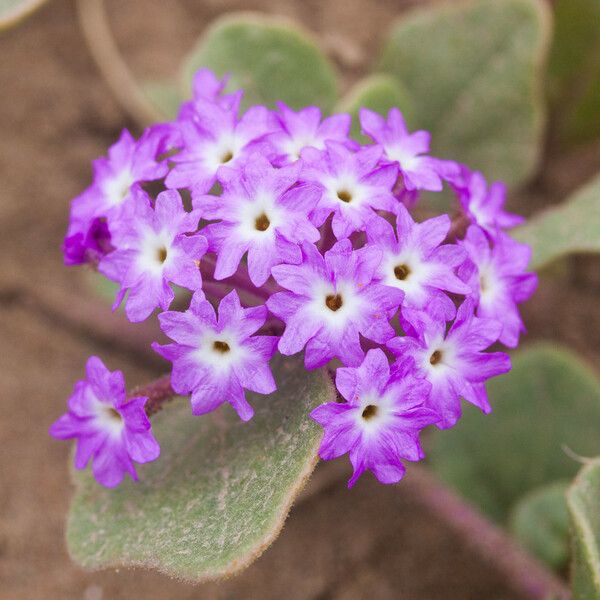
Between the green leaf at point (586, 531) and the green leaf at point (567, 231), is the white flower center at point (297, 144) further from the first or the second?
the green leaf at point (586, 531)

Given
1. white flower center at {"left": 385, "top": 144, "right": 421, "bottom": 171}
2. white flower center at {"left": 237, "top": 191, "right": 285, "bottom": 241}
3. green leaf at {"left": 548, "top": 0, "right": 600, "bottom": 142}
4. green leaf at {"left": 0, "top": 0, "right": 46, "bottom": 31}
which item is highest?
green leaf at {"left": 0, "top": 0, "right": 46, "bottom": 31}

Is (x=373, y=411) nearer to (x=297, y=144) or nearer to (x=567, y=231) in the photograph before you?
(x=297, y=144)

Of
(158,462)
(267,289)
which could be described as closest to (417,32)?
(267,289)

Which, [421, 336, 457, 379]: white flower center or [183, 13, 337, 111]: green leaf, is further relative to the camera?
[183, 13, 337, 111]: green leaf

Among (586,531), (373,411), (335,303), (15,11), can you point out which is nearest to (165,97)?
(15,11)

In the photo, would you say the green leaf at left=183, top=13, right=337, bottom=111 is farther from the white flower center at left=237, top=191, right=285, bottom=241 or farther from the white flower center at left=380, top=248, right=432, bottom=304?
the white flower center at left=380, top=248, right=432, bottom=304

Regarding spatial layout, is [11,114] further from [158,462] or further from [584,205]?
[584,205]

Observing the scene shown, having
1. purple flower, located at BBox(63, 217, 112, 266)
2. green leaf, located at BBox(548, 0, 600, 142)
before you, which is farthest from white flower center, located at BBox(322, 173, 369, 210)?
green leaf, located at BBox(548, 0, 600, 142)
